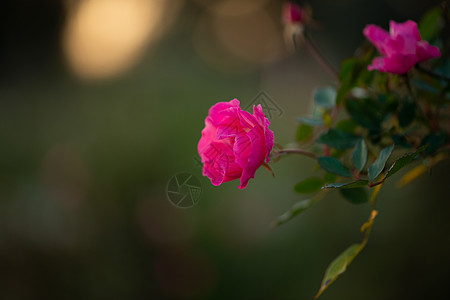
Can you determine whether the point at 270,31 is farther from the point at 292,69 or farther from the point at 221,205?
the point at 221,205

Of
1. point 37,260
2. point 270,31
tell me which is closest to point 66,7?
point 270,31

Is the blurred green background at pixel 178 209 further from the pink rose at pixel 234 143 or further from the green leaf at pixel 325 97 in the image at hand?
the pink rose at pixel 234 143

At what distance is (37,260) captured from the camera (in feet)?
4.17

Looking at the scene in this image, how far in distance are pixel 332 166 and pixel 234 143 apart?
9cm

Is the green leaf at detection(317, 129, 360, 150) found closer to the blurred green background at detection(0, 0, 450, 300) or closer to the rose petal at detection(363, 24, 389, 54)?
the rose petal at detection(363, 24, 389, 54)

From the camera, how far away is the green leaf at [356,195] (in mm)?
314

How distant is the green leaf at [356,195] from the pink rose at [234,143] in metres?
0.10

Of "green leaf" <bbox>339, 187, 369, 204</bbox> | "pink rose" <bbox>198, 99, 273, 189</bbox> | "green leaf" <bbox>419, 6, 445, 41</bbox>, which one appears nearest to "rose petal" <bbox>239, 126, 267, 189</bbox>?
"pink rose" <bbox>198, 99, 273, 189</bbox>

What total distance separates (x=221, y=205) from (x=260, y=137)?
1.19 m

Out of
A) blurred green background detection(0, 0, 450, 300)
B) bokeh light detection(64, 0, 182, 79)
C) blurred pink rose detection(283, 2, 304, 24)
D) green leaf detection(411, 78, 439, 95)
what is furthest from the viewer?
bokeh light detection(64, 0, 182, 79)

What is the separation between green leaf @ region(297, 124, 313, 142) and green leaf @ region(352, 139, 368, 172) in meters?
0.09

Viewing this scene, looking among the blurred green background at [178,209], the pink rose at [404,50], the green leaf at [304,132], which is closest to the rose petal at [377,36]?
the pink rose at [404,50]

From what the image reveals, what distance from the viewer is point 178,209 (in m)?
1.33

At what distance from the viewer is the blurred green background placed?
112cm
